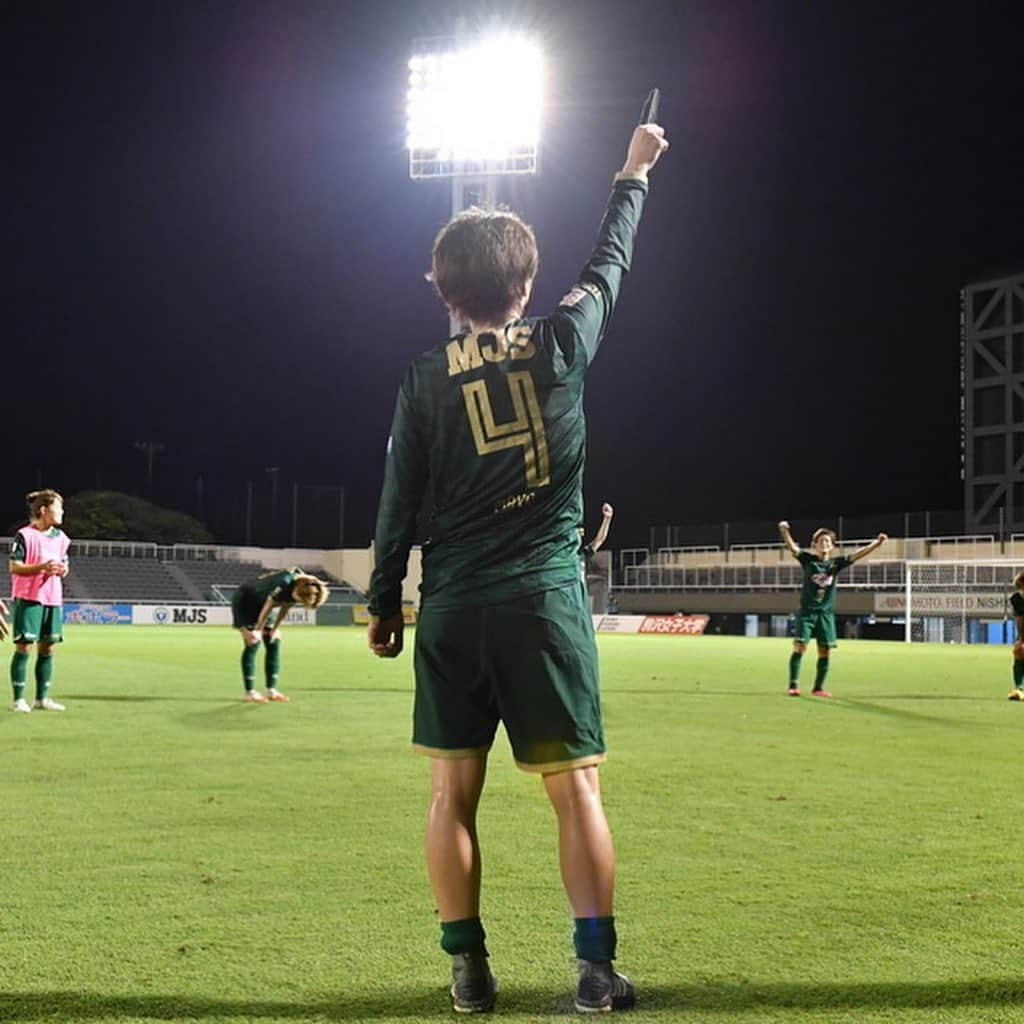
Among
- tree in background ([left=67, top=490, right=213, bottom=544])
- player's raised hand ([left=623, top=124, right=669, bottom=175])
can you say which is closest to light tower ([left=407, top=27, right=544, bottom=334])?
player's raised hand ([left=623, top=124, right=669, bottom=175])

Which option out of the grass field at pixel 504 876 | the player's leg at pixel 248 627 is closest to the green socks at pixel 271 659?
the player's leg at pixel 248 627

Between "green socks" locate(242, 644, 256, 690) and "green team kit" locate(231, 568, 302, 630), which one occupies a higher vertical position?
"green team kit" locate(231, 568, 302, 630)

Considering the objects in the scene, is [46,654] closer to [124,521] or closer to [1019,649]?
[1019,649]

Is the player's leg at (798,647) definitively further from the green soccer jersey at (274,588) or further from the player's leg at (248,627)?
the player's leg at (248,627)

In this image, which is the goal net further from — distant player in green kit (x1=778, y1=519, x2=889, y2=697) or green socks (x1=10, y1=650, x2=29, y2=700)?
green socks (x1=10, y1=650, x2=29, y2=700)

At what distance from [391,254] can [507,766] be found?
61169mm

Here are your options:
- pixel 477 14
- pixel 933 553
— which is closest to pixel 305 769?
pixel 477 14

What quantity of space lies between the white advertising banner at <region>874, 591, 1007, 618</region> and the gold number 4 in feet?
130

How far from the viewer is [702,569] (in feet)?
194

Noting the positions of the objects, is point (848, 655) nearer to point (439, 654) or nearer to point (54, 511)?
point (54, 511)

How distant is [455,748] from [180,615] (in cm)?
5038

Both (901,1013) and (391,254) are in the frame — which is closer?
(901,1013)

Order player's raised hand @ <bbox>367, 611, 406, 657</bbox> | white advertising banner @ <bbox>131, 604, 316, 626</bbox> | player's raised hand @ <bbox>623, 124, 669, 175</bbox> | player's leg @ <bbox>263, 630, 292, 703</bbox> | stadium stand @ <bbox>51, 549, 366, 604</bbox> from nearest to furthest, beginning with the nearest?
player's raised hand @ <bbox>367, 611, 406, 657</bbox>, player's raised hand @ <bbox>623, 124, 669, 175</bbox>, player's leg @ <bbox>263, 630, 292, 703</bbox>, white advertising banner @ <bbox>131, 604, 316, 626</bbox>, stadium stand @ <bbox>51, 549, 366, 604</bbox>

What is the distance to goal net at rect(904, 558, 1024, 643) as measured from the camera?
133 ft
